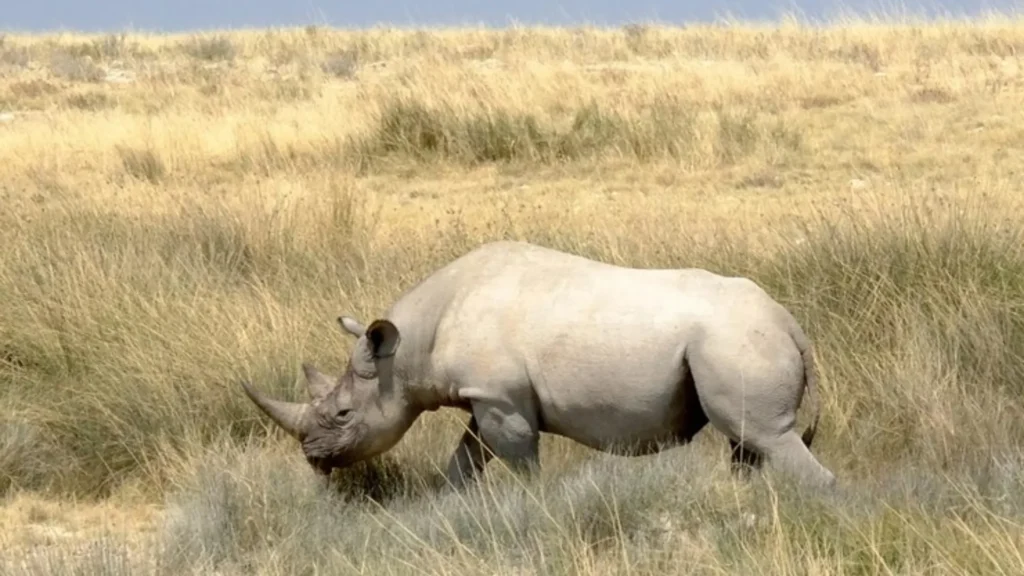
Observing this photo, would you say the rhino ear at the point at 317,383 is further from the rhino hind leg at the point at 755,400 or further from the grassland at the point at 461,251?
the rhino hind leg at the point at 755,400

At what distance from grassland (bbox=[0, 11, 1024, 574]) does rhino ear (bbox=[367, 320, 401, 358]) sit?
0.55 metres

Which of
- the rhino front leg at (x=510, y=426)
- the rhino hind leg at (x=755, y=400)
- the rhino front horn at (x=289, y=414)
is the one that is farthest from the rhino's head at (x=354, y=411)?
the rhino hind leg at (x=755, y=400)

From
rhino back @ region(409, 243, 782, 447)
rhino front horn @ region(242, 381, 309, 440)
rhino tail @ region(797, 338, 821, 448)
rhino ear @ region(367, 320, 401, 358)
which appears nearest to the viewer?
rhino back @ region(409, 243, 782, 447)

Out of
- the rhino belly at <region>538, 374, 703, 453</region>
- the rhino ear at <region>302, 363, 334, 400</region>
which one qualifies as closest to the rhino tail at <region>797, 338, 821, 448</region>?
the rhino belly at <region>538, 374, 703, 453</region>

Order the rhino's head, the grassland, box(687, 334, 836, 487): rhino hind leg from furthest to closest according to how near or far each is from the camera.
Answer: the rhino's head < box(687, 334, 836, 487): rhino hind leg < the grassland

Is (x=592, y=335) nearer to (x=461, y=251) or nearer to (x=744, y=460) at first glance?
(x=744, y=460)

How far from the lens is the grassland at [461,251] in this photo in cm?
467

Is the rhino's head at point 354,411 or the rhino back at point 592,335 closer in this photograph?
the rhino back at point 592,335

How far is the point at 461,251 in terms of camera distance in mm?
8445

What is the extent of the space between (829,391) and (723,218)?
4318 millimetres

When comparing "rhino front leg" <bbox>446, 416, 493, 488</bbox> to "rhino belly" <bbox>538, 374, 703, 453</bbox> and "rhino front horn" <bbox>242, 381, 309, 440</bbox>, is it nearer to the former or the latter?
"rhino belly" <bbox>538, 374, 703, 453</bbox>

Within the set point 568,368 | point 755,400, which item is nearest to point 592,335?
point 568,368

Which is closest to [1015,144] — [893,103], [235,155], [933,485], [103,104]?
[893,103]

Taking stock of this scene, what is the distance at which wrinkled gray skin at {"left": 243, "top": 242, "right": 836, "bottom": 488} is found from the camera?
495 cm
